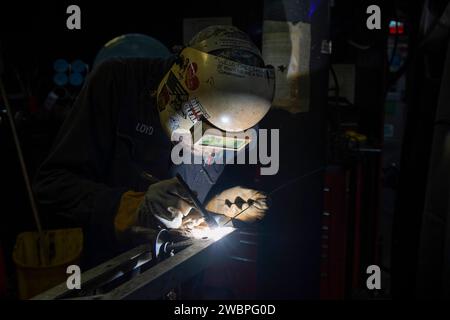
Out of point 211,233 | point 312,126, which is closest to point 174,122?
point 211,233

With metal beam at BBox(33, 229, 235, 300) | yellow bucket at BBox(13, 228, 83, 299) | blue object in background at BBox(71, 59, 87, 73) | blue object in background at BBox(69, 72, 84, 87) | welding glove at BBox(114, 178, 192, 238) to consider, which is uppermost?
blue object in background at BBox(71, 59, 87, 73)

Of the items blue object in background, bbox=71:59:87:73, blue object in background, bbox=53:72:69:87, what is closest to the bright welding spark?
blue object in background, bbox=71:59:87:73

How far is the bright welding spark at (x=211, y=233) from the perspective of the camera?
163cm

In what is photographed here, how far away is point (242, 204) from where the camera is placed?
1.99 meters

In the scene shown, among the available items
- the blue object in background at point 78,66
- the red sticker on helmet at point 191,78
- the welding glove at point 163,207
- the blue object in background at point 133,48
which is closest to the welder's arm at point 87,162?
the welding glove at point 163,207

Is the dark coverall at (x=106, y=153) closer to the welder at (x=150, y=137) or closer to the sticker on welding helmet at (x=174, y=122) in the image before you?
the welder at (x=150, y=137)

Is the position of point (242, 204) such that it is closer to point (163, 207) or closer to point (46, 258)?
point (163, 207)

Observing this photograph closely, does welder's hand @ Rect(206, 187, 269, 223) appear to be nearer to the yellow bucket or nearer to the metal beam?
the metal beam

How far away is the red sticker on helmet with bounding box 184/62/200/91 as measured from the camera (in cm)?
163

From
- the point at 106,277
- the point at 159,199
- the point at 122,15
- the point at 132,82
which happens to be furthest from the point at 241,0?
the point at 106,277

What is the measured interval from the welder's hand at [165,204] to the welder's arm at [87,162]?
0.21 metres

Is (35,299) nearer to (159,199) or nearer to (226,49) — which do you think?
(159,199)

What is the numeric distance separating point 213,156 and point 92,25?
346 centimetres

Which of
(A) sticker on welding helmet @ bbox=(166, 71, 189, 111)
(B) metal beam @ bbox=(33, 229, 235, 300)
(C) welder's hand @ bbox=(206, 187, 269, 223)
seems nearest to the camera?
(B) metal beam @ bbox=(33, 229, 235, 300)
